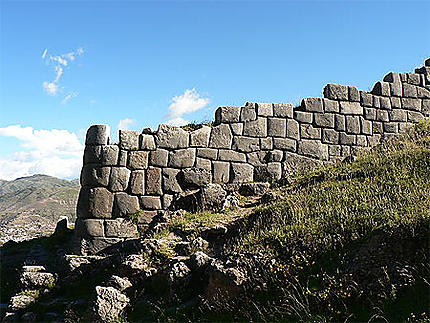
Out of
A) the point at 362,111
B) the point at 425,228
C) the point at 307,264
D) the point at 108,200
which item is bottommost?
the point at 307,264

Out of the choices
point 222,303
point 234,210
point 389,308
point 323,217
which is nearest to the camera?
point 389,308

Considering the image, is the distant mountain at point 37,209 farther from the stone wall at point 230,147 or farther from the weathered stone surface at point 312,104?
the weathered stone surface at point 312,104

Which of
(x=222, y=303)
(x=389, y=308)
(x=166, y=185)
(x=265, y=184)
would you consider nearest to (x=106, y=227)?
(x=166, y=185)

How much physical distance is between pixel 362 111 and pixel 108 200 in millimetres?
8080

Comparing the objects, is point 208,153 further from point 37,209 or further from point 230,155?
point 37,209

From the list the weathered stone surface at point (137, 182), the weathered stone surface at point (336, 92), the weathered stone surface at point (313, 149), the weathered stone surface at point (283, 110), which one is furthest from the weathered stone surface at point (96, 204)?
the weathered stone surface at point (336, 92)

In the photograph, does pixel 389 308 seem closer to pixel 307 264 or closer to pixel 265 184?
pixel 307 264

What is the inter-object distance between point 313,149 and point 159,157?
4.57 m

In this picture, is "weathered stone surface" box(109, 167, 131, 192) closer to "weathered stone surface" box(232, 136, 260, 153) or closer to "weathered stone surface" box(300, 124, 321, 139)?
"weathered stone surface" box(232, 136, 260, 153)

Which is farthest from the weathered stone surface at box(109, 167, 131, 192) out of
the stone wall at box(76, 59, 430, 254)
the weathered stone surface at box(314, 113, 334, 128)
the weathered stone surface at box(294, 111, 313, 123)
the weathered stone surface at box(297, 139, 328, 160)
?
the weathered stone surface at box(314, 113, 334, 128)

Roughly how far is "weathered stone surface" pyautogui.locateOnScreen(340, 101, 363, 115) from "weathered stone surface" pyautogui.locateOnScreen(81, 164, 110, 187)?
722 cm

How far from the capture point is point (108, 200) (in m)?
10.4

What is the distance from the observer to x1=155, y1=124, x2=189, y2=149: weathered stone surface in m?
11.0

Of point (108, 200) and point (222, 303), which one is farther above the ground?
point (108, 200)
